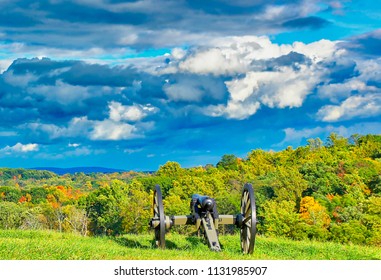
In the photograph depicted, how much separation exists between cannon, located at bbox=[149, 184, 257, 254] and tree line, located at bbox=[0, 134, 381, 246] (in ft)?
107

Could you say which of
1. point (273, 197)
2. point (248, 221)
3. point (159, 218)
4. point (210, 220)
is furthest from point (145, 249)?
point (273, 197)

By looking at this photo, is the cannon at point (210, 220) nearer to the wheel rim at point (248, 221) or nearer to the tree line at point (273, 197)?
the wheel rim at point (248, 221)

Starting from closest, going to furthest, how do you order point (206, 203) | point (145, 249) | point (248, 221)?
A: 1. point (145, 249)
2. point (248, 221)
3. point (206, 203)

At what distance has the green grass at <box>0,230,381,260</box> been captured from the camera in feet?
33.7

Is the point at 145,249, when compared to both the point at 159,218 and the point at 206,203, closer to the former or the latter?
the point at 159,218

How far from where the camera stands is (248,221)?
12.1 meters

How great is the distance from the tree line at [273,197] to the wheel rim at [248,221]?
32980 millimetres

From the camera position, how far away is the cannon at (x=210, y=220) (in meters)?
11.9

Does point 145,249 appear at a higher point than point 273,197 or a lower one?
higher

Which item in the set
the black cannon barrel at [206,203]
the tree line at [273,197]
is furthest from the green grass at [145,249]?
the tree line at [273,197]

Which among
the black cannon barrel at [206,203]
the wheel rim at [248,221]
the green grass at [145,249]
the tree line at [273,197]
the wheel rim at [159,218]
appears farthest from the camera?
the tree line at [273,197]

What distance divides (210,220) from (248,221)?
0.93 meters
